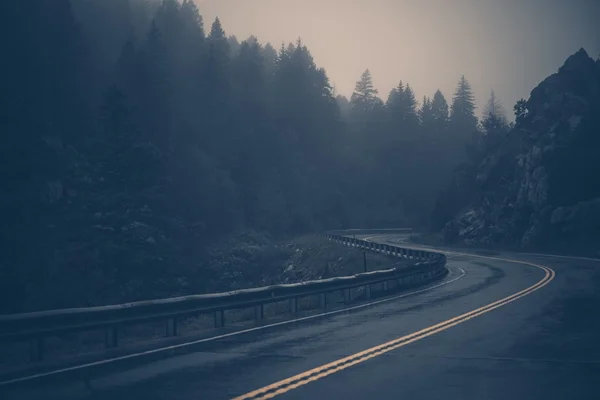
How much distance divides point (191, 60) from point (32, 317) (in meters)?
89.9

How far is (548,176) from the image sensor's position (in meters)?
56.8

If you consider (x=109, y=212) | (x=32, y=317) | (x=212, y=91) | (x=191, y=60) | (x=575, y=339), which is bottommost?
(x=575, y=339)

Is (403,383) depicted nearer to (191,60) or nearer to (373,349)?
(373,349)

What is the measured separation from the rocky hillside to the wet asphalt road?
39238 millimetres

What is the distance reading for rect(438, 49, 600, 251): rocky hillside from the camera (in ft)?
177

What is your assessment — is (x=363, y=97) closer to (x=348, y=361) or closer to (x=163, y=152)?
(x=163, y=152)

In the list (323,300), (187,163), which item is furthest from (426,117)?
(323,300)

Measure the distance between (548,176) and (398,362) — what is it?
52002mm

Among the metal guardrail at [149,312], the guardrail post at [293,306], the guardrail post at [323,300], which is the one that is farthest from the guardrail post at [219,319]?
the guardrail post at [323,300]

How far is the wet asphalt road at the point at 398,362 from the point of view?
321 inches

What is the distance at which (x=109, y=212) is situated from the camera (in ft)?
155

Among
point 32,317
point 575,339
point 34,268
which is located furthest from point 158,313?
point 34,268

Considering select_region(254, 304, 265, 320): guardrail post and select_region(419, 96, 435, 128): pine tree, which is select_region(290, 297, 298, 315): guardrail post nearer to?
select_region(254, 304, 265, 320): guardrail post

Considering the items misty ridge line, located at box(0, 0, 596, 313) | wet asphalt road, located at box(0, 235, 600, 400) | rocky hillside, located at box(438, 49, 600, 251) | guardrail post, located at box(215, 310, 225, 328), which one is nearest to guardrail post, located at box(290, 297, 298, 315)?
wet asphalt road, located at box(0, 235, 600, 400)
